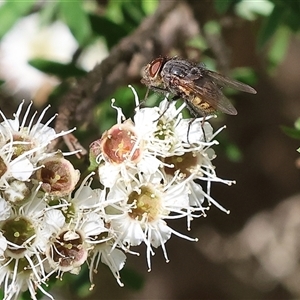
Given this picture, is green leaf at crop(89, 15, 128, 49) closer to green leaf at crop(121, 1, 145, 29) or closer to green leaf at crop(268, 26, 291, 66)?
green leaf at crop(121, 1, 145, 29)

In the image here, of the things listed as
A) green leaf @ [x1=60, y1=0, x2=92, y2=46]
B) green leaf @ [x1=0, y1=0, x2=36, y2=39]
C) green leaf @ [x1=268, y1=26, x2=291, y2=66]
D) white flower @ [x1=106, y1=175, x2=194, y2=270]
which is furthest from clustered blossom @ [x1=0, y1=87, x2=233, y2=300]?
green leaf @ [x1=268, y1=26, x2=291, y2=66]

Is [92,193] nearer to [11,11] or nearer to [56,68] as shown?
[56,68]

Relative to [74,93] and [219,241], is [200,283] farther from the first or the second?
[74,93]

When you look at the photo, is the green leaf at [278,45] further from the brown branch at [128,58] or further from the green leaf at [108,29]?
the green leaf at [108,29]

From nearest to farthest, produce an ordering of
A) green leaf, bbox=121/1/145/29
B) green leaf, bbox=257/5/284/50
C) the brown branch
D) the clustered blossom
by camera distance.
Answer: 1. the clustered blossom
2. the brown branch
3. green leaf, bbox=257/5/284/50
4. green leaf, bbox=121/1/145/29

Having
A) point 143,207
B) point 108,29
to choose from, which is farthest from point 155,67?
point 108,29

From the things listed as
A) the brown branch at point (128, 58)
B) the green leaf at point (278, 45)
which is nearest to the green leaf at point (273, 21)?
the brown branch at point (128, 58)
